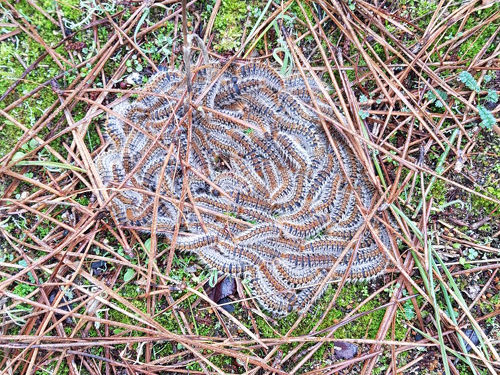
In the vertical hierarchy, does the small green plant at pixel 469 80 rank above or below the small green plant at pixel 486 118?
above

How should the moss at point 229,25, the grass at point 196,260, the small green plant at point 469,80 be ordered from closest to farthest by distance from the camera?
the grass at point 196,260 → the small green plant at point 469,80 → the moss at point 229,25

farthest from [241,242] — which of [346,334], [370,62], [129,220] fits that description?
[370,62]

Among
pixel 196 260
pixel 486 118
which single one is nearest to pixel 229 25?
pixel 196 260

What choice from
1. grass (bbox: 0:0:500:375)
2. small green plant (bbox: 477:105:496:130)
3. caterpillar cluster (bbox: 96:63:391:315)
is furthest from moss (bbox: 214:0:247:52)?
small green plant (bbox: 477:105:496:130)

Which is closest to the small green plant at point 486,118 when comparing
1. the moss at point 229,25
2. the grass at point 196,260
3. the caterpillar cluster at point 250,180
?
the grass at point 196,260

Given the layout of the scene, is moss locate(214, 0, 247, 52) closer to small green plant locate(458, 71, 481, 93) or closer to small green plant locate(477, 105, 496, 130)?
small green plant locate(458, 71, 481, 93)

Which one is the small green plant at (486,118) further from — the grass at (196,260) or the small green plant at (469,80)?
the small green plant at (469,80)

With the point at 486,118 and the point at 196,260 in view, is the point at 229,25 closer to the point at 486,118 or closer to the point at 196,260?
the point at 196,260
